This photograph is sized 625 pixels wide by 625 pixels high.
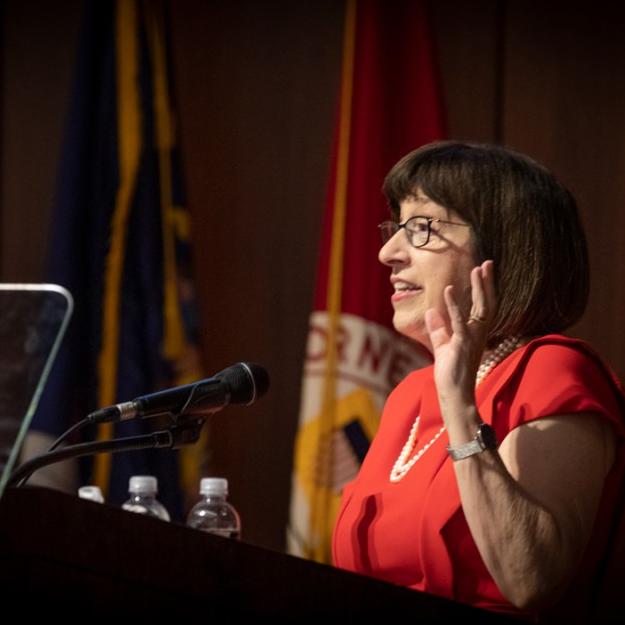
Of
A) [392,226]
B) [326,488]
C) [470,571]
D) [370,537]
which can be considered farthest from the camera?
[326,488]

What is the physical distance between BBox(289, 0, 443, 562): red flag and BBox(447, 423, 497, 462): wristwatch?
1.91 meters

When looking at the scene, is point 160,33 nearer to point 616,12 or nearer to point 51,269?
point 51,269

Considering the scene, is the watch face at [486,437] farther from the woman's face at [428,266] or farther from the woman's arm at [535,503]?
the woman's face at [428,266]

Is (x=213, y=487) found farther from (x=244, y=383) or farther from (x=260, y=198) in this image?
(x=260, y=198)

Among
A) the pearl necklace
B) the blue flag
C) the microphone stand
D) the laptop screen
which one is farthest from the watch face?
the blue flag

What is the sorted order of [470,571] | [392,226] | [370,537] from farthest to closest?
[392,226]
[370,537]
[470,571]

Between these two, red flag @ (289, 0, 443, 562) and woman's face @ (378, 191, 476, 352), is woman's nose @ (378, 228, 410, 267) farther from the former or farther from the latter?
red flag @ (289, 0, 443, 562)

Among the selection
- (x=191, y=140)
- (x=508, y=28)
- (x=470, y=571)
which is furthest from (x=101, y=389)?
(x=470, y=571)

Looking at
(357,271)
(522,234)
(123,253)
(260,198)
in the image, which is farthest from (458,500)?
(260,198)

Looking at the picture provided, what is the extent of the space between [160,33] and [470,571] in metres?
2.58

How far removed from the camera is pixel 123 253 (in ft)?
11.7

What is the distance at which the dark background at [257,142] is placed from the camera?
3824 mm

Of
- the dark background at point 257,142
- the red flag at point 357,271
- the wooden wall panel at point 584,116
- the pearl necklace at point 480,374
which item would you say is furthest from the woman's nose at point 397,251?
the dark background at point 257,142

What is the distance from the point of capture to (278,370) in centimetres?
396
